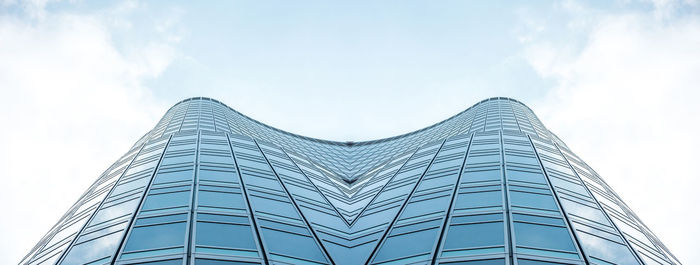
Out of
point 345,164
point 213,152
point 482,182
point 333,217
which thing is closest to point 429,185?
point 482,182

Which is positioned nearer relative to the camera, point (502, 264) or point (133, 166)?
point (502, 264)

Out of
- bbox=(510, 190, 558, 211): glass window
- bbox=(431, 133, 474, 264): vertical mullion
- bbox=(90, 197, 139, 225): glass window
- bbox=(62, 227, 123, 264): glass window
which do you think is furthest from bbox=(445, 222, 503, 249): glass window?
bbox=(90, 197, 139, 225): glass window

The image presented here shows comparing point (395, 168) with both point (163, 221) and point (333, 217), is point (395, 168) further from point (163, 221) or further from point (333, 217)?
point (163, 221)

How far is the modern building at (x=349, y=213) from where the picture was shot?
56.0 ft

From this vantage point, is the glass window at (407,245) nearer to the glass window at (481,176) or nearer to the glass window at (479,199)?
the glass window at (479,199)

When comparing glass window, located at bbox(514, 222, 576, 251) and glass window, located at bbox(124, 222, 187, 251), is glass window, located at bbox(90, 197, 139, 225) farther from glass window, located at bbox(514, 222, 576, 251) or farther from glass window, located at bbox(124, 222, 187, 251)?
glass window, located at bbox(514, 222, 576, 251)

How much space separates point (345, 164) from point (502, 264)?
34377 mm

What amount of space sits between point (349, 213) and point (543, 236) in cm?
1057

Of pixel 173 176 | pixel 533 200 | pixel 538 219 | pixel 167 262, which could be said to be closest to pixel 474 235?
pixel 538 219

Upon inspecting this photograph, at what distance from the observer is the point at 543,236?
17.8 meters

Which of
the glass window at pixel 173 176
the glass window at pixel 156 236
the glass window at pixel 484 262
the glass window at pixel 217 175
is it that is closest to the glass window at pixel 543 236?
the glass window at pixel 484 262

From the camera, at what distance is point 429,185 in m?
25.8

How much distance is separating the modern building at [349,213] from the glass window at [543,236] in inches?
2.2

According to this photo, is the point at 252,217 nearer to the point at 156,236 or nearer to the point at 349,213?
the point at 156,236
